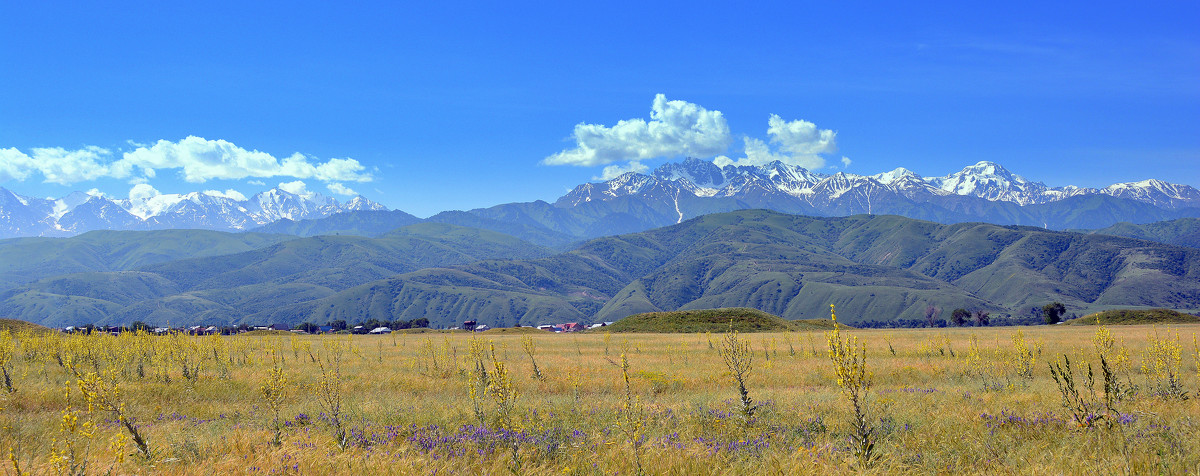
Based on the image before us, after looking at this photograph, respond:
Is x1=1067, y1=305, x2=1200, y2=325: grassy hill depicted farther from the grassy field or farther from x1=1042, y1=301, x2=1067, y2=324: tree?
the grassy field

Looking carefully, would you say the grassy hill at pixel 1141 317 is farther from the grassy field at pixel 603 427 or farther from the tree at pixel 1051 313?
the grassy field at pixel 603 427

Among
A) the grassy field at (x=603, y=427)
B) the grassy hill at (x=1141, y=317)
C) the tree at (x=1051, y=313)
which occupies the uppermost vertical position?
the grassy field at (x=603, y=427)

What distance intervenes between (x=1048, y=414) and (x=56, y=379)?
118 feet

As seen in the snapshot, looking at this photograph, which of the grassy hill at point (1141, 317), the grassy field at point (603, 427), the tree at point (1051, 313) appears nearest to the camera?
the grassy field at point (603, 427)

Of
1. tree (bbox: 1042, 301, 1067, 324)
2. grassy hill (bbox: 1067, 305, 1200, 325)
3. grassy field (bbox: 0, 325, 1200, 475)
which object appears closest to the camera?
grassy field (bbox: 0, 325, 1200, 475)

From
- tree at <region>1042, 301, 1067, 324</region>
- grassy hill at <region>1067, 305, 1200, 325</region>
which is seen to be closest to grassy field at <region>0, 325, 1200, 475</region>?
grassy hill at <region>1067, 305, 1200, 325</region>

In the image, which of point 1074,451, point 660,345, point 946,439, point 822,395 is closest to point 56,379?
point 822,395

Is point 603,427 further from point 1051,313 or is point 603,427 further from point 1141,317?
point 1051,313

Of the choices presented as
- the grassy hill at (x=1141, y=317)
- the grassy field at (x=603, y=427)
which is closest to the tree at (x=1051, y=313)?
the grassy hill at (x=1141, y=317)

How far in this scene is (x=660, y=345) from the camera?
51.1 metres

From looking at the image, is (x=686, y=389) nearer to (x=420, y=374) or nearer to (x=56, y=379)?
(x=420, y=374)

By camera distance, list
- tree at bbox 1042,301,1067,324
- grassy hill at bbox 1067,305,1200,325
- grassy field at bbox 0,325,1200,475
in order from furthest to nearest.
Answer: tree at bbox 1042,301,1067,324 < grassy hill at bbox 1067,305,1200,325 < grassy field at bbox 0,325,1200,475

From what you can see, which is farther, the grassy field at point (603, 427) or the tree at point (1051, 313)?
the tree at point (1051, 313)

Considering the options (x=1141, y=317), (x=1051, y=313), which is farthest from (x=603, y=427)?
(x=1051, y=313)
